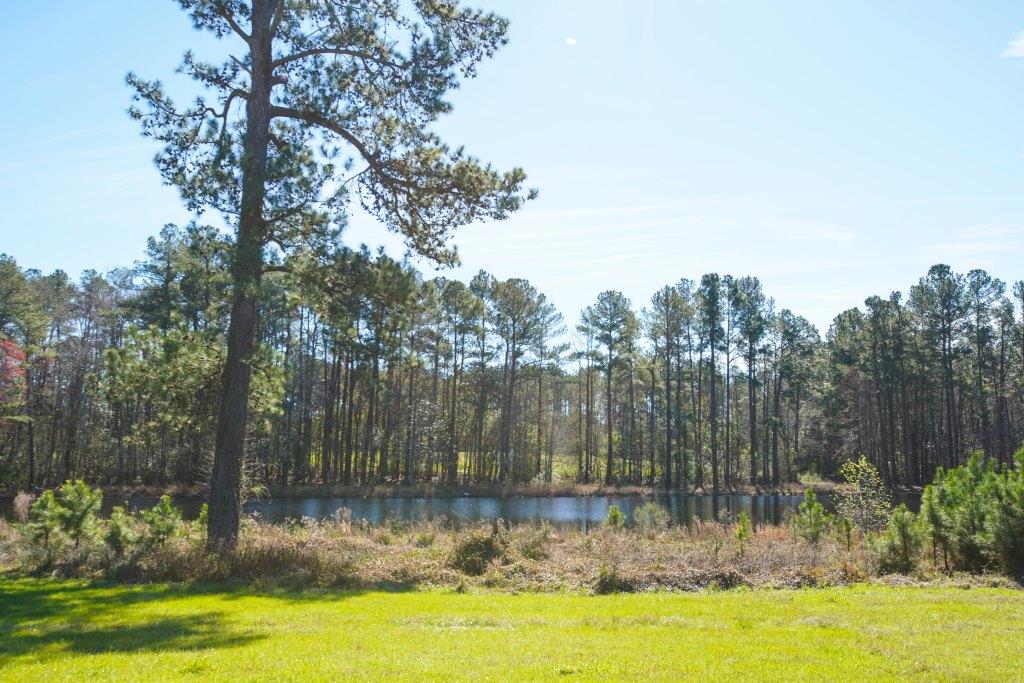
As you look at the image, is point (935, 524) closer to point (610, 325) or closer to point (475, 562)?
point (475, 562)

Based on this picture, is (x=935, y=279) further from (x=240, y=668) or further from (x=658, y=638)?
(x=240, y=668)

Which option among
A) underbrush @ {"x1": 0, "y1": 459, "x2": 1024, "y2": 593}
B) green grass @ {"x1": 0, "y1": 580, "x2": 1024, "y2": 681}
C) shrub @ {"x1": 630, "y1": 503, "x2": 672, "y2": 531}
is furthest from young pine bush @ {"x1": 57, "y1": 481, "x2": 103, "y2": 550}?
shrub @ {"x1": 630, "y1": 503, "x2": 672, "y2": 531}

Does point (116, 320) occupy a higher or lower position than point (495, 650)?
higher

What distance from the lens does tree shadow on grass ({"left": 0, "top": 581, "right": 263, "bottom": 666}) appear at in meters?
7.18

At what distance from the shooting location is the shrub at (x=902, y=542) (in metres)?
13.6

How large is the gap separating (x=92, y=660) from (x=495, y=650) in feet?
13.1

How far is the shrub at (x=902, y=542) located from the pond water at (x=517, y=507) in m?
14.6

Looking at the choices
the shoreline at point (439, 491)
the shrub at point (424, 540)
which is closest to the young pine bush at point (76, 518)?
the shrub at point (424, 540)

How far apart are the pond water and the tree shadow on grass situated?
18299 millimetres

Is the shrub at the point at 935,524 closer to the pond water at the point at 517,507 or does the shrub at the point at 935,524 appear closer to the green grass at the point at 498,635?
the green grass at the point at 498,635

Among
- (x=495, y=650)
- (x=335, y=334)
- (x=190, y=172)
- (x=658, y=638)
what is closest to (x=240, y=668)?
(x=495, y=650)

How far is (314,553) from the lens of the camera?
42.4 ft

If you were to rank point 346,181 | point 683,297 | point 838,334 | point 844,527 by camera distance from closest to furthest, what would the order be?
point 346,181 < point 844,527 < point 683,297 < point 838,334

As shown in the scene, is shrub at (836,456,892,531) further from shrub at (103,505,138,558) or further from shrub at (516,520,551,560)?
shrub at (103,505,138,558)
